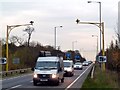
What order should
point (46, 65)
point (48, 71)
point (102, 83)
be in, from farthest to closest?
point (46, 65)
point (48, 71)
point (102, 83)

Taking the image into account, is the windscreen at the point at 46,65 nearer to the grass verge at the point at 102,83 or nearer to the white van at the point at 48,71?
the white van at the point at 48,71

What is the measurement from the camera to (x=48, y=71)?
3128cm

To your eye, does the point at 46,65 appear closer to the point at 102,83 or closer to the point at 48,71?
the point at 48,71

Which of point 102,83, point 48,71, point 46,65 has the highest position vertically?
point 46,65

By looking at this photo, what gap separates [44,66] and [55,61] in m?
1.13

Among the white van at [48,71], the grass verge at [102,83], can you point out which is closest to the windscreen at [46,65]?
the white van at [48,71]

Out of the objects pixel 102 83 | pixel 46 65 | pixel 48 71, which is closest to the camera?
pixel 102 83

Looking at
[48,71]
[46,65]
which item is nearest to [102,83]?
[48,71]

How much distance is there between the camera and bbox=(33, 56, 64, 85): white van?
3100 cm

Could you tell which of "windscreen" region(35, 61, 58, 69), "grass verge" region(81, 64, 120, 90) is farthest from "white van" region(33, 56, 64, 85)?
"grass verge" region(81, 64, 120, 90)

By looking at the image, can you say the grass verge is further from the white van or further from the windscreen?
the windscreen

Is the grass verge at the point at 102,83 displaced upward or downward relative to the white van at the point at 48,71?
downward

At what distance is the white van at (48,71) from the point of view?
3100cm

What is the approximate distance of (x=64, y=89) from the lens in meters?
26.9
